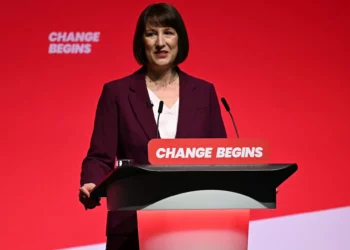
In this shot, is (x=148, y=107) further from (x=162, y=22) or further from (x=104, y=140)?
(x=162, y=22)

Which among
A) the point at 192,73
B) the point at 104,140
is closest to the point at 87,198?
the point at 104,140

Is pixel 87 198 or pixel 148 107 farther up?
pixel 148 107

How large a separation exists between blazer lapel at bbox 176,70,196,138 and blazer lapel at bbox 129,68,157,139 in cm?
8

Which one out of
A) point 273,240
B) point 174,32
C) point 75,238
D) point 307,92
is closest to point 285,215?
point 273,240

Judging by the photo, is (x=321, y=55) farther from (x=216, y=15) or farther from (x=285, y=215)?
(x=285, y=215)

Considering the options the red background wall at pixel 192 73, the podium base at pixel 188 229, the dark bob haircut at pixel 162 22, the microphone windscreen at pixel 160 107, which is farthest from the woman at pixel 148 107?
the red background wall at pixel 192 73

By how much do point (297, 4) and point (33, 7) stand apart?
1325 millimetres

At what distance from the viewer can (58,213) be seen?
340 centimetres

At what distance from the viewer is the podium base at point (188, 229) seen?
1670mm

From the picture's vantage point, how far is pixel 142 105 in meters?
2.19

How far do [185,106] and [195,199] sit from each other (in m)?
0.59

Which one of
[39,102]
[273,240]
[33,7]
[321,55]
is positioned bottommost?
[273,240]

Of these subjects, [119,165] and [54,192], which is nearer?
[119,165]

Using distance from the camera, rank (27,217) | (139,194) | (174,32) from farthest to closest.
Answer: (27,217)
(174,32)
(139,194)
